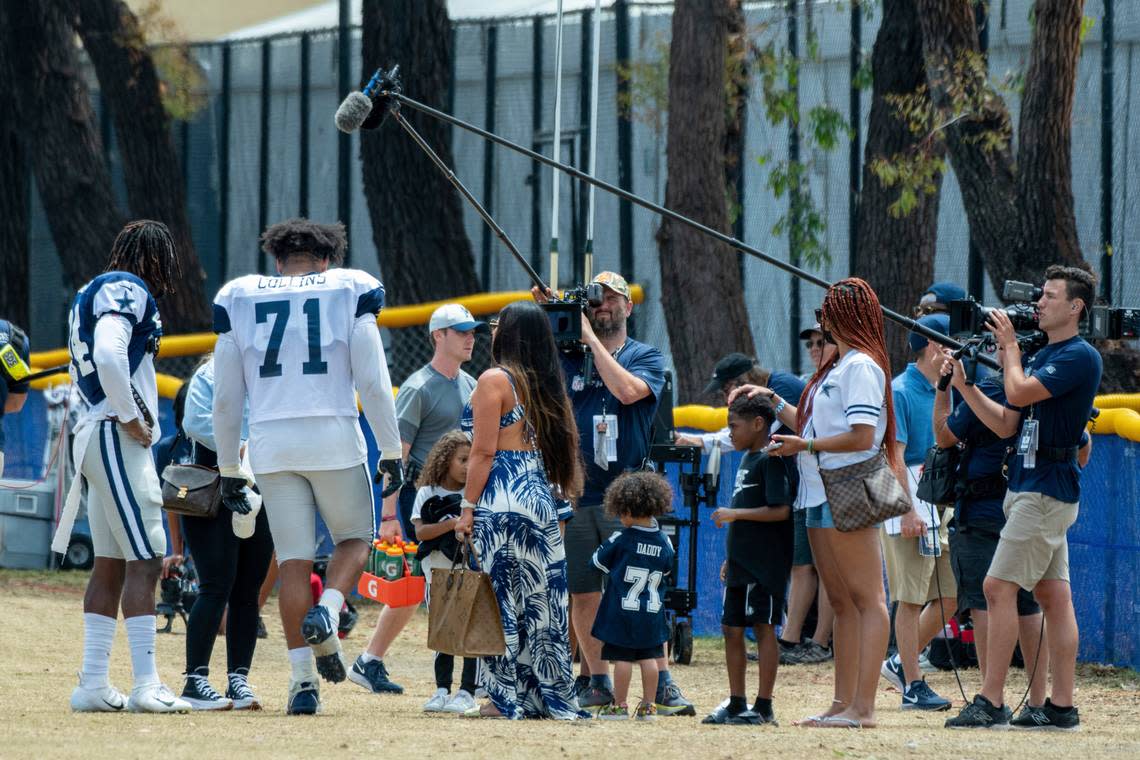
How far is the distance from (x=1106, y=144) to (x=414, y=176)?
5894 mm

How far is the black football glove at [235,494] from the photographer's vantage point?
6.50 m

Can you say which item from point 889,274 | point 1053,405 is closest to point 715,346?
point 889,274

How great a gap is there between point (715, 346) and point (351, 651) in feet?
14.7

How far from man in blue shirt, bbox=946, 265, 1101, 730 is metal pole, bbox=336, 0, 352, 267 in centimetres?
1240

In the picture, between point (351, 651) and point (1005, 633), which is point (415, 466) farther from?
point (1005, 633)

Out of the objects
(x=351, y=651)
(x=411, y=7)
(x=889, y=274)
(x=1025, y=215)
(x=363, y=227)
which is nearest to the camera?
(x=351, y=651)

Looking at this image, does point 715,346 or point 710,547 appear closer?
point 710,547

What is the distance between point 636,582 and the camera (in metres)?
6.97

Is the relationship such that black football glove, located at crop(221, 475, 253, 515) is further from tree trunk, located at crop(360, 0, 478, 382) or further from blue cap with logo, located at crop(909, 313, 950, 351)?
tree trunk, located at crop(360, 0, 478, 382)

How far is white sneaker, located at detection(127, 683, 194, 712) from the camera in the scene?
6508 millimetres

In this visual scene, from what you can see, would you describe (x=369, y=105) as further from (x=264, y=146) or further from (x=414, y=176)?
(x=264, y=146)

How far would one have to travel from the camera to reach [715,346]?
522 inches

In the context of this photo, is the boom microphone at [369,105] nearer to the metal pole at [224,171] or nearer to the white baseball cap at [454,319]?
the white baseball cap at [454,319]

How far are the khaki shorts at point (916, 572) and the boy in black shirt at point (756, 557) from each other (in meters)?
0.87
